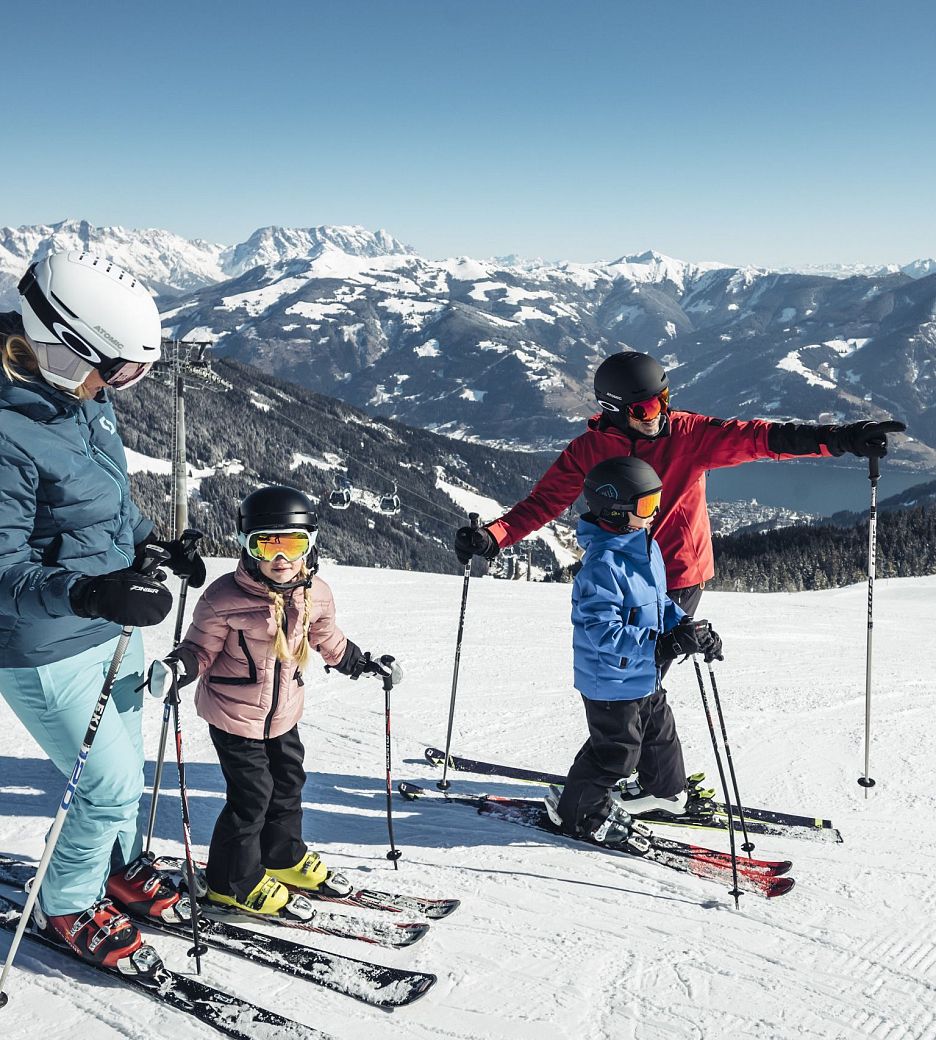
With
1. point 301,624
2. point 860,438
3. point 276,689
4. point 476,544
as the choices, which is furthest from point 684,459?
point 276,689

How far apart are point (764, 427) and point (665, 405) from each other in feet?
1.95

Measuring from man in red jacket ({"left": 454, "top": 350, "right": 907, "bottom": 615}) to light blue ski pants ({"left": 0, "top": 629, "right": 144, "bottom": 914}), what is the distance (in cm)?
233

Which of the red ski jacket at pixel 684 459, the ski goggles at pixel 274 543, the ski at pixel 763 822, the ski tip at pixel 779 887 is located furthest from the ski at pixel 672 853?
the ski goggles at pixel 274 543

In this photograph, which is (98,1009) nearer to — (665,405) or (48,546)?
(48,546)

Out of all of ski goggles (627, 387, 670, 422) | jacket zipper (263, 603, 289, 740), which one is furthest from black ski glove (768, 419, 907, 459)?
jacket zipper (263, 603, 289, 740)

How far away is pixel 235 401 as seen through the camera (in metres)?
162

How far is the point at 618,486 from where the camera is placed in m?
4.05

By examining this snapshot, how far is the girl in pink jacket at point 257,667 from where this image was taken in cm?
352

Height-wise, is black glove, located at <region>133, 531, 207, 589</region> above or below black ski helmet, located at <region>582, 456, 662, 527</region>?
below

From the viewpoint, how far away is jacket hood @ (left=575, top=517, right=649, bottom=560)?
13.6 feet

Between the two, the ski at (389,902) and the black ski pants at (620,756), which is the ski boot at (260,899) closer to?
the ski at (389,902)

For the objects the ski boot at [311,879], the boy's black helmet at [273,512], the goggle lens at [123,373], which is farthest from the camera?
the ski boot at [311,879]

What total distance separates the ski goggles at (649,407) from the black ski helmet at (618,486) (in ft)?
1.54

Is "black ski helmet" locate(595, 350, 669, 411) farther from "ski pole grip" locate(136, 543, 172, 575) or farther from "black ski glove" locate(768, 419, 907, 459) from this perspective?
"ski pole grip" locate(136, 543, 172, 575)
